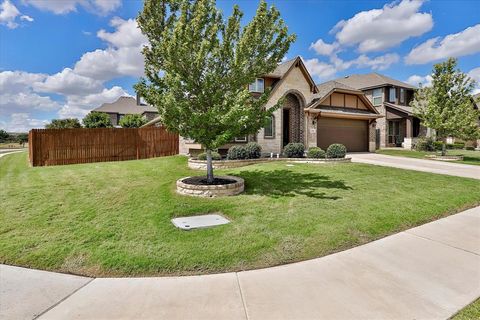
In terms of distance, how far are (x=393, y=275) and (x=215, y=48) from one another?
7182 mm

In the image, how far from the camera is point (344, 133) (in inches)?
884

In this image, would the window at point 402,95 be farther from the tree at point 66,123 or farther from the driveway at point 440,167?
the tree at point 66,123

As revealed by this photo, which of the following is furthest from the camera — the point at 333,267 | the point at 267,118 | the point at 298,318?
the point at 267,118

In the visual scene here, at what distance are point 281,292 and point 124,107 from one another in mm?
64349

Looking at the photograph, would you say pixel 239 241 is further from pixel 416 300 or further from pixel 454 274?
pixel 454 274

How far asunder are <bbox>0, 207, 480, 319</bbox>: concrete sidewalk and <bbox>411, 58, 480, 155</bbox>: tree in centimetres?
1709

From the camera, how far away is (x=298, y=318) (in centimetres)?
304

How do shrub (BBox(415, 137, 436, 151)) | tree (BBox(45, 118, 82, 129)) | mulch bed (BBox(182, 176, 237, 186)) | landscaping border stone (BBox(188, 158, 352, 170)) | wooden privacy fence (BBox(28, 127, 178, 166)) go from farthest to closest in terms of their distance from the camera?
1. tree (BBox(45, 118, 82, 129))
2. shrub (BBox(415, 137, 436, 151))
3. wooden privacy fence (BBox(28, 127, 178, 166))
4. landscaping border stone (BBox(188, 158, 352, 170))
5. mulch bed (BBox(182, 176, 237, 186))

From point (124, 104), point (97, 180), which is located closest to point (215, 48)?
point (97, 180)

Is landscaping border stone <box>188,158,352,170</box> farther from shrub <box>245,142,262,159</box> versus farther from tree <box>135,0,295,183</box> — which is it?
tree <box>135,0,295,183</box>

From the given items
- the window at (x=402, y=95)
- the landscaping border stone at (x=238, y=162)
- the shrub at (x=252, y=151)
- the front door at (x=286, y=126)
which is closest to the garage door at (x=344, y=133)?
the front door at (x=286, y=126)

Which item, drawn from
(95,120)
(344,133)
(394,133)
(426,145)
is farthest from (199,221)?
(95,120)

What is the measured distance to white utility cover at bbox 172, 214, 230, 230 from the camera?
5803 millimetres

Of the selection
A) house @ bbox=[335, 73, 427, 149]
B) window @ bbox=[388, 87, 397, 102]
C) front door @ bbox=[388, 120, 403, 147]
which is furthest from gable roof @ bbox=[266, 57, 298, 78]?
front door @ bbox=[388, 120, 403, 147]
